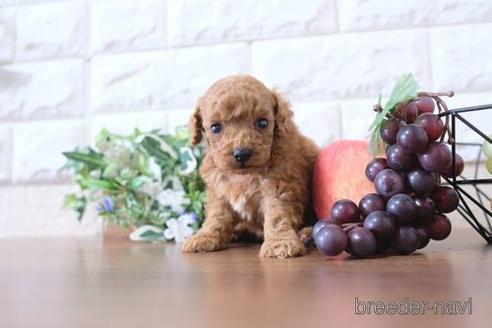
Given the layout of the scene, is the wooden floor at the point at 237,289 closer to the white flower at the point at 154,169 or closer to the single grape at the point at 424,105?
the single grape at the point at 424,105

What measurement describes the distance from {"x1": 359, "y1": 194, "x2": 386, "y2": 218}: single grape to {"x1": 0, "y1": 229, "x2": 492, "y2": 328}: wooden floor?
8 cm

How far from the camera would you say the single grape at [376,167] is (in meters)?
0.73

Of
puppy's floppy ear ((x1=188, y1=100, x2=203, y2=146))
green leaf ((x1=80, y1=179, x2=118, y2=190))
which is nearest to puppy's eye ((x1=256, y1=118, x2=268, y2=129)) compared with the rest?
puppy's floppy ear ((x1=188, y1=100, x2=203, y2=146))

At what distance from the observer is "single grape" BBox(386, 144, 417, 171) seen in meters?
0.69

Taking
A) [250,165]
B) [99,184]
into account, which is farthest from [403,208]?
[99,184]

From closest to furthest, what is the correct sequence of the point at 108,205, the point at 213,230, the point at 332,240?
the point at 332,240
the point at 213,230
the point at 108,205

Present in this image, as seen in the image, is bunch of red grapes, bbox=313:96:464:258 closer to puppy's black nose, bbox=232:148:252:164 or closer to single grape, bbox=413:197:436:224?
single grape, bbox=413:197:436:224

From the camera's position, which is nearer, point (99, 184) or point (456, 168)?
point (456, 168)

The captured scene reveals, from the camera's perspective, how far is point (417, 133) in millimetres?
666

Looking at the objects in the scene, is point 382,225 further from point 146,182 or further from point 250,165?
point 146,182

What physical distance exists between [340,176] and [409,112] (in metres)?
0.18

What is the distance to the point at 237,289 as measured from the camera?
1.62 ft

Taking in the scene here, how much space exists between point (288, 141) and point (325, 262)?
31 centimetres

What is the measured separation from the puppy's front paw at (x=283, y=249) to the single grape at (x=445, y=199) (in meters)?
0.21
